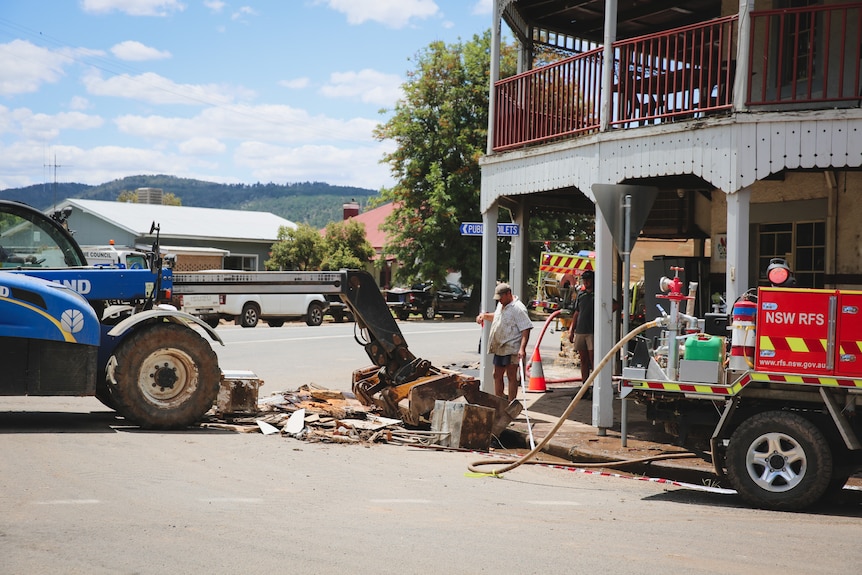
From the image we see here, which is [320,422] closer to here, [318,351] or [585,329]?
[585,329]

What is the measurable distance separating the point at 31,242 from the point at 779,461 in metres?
8.59

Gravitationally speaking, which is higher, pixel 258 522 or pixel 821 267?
pixel 821 267

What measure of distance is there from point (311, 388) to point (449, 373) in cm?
259

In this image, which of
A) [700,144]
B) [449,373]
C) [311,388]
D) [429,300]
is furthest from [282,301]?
[700,144]

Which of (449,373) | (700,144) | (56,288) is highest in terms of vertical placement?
(700,144)

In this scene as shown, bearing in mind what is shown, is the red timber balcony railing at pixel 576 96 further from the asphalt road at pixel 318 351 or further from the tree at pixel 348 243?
the tree at pixel 348 243

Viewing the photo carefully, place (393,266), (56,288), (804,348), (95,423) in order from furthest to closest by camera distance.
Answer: (393,266), (95,423), (56,288), (804,348)

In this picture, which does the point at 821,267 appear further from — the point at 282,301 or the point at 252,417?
the point at 282,301

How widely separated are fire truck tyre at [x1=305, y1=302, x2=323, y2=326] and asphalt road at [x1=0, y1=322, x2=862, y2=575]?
22.6m

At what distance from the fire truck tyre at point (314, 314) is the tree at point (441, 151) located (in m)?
7.63

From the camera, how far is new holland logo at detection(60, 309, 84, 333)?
10469 millimetres

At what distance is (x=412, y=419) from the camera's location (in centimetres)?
1190

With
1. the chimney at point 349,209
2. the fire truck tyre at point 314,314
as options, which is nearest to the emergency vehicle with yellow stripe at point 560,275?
the fire truck tyre at point 314,314

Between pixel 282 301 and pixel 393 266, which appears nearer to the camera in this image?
pixel 282 301
